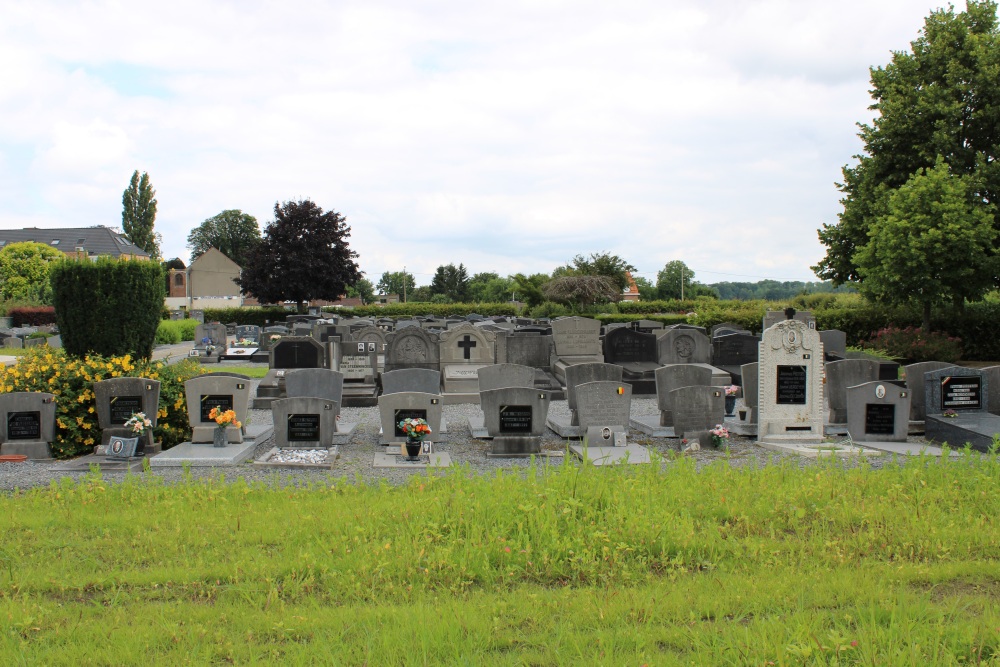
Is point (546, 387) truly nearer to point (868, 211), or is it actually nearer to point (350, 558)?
point (350, 558)

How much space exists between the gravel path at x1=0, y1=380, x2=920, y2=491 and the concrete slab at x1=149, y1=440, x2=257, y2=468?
19 centimetres

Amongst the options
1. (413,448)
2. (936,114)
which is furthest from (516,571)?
(936,114)

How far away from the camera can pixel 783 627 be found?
14.0ft

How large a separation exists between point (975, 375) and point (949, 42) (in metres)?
20.3

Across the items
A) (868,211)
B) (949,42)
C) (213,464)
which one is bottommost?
(213,464)

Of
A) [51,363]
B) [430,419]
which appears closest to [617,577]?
[430,419]

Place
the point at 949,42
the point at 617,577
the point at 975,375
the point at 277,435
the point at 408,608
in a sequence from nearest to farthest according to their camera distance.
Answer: the point at 408,608, the point at 617,577, the point at 277,435, the point at 975,375, the point at 949,42

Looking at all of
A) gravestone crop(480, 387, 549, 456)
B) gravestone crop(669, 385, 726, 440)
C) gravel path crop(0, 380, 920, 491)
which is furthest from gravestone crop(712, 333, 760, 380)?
gravestone crop(480, 387, 549, 456)

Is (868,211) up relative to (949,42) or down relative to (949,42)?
down

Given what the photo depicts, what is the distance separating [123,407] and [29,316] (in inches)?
1354

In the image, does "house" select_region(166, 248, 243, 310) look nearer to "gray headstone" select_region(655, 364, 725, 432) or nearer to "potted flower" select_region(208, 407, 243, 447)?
"potted flower" select_region(208, 407, 243, 447)

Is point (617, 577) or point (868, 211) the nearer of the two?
point (617, 577)

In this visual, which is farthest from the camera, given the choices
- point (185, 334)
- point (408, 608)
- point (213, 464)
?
point (185, 334)

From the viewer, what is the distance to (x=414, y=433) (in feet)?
32.9
